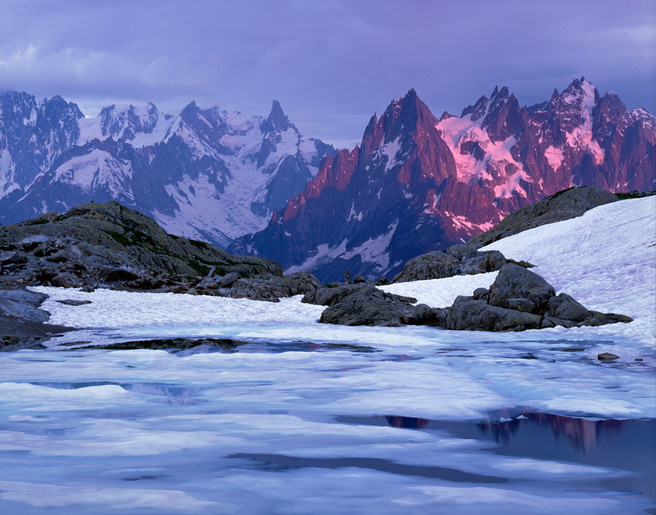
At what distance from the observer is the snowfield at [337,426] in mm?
8164

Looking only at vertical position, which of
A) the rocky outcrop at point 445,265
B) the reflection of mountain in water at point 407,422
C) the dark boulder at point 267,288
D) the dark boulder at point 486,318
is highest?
the rocky outcrop at point 445,265

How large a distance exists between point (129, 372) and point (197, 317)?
18.7 metres

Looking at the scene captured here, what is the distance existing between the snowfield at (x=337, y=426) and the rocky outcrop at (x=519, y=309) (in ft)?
7.05

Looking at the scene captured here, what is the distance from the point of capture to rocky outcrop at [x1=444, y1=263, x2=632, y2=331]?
30.4 metres

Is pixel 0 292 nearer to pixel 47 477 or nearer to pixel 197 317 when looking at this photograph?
pixel 197 317

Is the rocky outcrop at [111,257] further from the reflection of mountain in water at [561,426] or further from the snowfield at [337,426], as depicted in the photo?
the reflection of mountain in water at [561,426]

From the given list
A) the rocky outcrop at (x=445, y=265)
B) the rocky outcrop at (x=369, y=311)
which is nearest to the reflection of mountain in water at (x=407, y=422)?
the rocky outcrop at (x=369, y=311)

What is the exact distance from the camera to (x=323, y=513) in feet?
24.6

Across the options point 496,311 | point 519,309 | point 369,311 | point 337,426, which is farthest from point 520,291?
point 337,426

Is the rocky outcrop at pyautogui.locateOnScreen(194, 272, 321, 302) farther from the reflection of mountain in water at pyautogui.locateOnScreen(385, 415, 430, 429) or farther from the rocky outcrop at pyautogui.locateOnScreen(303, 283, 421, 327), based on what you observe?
the reflection of mountain in water at pyautogui.locateOnScreen(385, 415, 430, 429)

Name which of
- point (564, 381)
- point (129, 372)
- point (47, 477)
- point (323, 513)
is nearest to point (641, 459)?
point (323, 513)

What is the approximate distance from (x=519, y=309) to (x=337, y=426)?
73.4ft

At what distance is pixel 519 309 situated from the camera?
32406 millimetres

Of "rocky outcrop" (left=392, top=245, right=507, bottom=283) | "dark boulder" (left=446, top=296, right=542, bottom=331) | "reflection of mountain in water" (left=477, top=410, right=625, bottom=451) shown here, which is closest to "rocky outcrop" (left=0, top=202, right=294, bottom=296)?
"rocky outcrop" (left=392, top=245, right=507, bottom=283)
